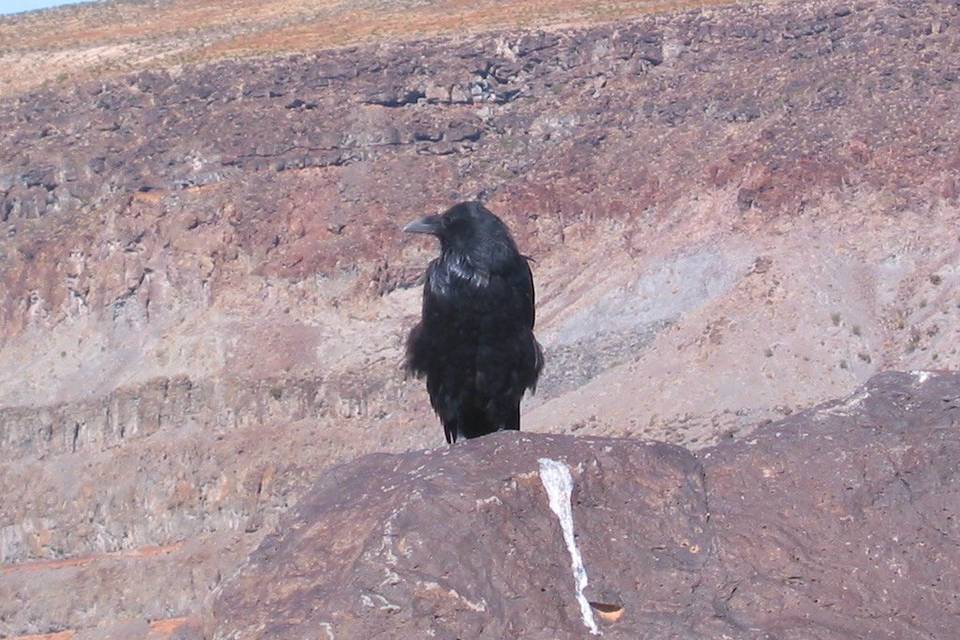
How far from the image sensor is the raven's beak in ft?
38.8

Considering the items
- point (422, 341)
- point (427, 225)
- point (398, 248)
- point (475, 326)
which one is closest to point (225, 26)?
point (398, 248)

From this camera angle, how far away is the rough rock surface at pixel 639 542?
911 centimetres

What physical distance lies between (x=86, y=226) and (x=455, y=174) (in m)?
12.2

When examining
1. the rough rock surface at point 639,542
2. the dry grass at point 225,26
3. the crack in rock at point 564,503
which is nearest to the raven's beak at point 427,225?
the rough rock surface at point 639,542

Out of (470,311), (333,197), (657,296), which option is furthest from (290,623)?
(333,197)

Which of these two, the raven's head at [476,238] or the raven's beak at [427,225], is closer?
the raven's head at [476,238]

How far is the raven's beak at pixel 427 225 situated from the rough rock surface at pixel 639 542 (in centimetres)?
208

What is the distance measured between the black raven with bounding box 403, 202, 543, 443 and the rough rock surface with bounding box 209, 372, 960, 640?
70.3 inches

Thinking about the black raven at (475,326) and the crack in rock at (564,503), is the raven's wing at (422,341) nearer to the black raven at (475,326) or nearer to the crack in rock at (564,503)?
the black raven at (475,326)

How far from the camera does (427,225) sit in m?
11.9

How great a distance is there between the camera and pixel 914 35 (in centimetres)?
5631

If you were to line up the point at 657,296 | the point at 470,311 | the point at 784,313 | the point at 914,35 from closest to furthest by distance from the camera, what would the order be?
the point at 470,311
the point at 784,313
the point at 657,296
the point at 914,35

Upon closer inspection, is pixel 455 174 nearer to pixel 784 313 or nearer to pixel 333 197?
pixel 333 197

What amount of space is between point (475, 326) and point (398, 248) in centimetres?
4415
